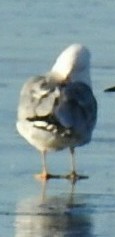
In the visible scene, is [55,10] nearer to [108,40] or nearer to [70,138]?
[108,40]

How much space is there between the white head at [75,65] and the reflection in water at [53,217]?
156 cm

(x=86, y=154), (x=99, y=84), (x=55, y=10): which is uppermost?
(x=86, y=154)

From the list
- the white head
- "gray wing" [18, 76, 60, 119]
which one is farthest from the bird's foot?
the white head

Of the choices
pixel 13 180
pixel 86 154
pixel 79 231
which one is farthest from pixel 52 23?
pixel 79 231

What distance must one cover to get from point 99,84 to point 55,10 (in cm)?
459

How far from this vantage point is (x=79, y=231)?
7109 mm

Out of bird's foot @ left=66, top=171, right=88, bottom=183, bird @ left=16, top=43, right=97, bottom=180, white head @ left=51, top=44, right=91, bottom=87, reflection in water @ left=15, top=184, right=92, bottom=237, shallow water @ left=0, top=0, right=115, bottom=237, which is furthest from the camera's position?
white head @ left=51, top=44, right=91, bottom=87

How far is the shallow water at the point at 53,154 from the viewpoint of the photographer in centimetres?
739

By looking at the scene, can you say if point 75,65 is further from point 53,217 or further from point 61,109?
point 53,217

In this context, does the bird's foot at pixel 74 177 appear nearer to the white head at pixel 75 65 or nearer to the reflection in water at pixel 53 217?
the reflection in water at pixel 53 217

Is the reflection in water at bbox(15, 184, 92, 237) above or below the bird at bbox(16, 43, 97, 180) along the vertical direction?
above

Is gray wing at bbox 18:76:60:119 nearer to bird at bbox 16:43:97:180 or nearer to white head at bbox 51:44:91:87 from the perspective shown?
bird at bbox 16:43:97:180

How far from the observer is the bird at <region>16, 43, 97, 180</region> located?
29.5ft

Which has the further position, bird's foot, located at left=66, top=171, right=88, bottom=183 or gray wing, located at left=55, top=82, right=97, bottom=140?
gray wing, located at left=55, top=82, right=97, bottom=140
